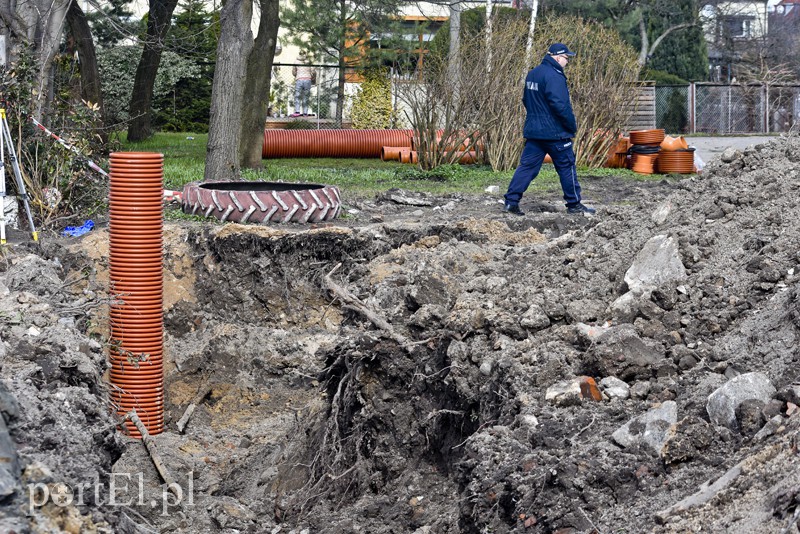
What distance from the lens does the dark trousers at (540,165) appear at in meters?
10.6

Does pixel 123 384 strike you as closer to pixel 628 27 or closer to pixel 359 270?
pixel 359 270

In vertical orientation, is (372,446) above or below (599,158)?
below

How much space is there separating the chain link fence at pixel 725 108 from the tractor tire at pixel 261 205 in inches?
839

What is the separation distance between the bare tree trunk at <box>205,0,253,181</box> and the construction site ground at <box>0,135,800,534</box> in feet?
11.8

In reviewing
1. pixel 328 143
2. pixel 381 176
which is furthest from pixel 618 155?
pixel 328 143

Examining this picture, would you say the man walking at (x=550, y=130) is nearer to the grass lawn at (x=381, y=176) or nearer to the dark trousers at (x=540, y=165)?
the dark trousers at (x=540, y=165)

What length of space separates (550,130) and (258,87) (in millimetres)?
6830

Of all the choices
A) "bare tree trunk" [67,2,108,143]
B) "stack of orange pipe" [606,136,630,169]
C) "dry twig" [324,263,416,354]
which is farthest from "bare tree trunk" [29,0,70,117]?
"stack of orange pipe" [606,136,630,169]

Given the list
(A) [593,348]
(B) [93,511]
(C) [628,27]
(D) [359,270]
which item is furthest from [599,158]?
(C) [628,27]

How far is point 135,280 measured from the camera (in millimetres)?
6938

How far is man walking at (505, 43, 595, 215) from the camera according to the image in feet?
34.6

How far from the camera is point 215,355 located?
28.3 feet

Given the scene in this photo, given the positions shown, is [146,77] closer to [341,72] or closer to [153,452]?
[341,72]

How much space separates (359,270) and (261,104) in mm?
8127
